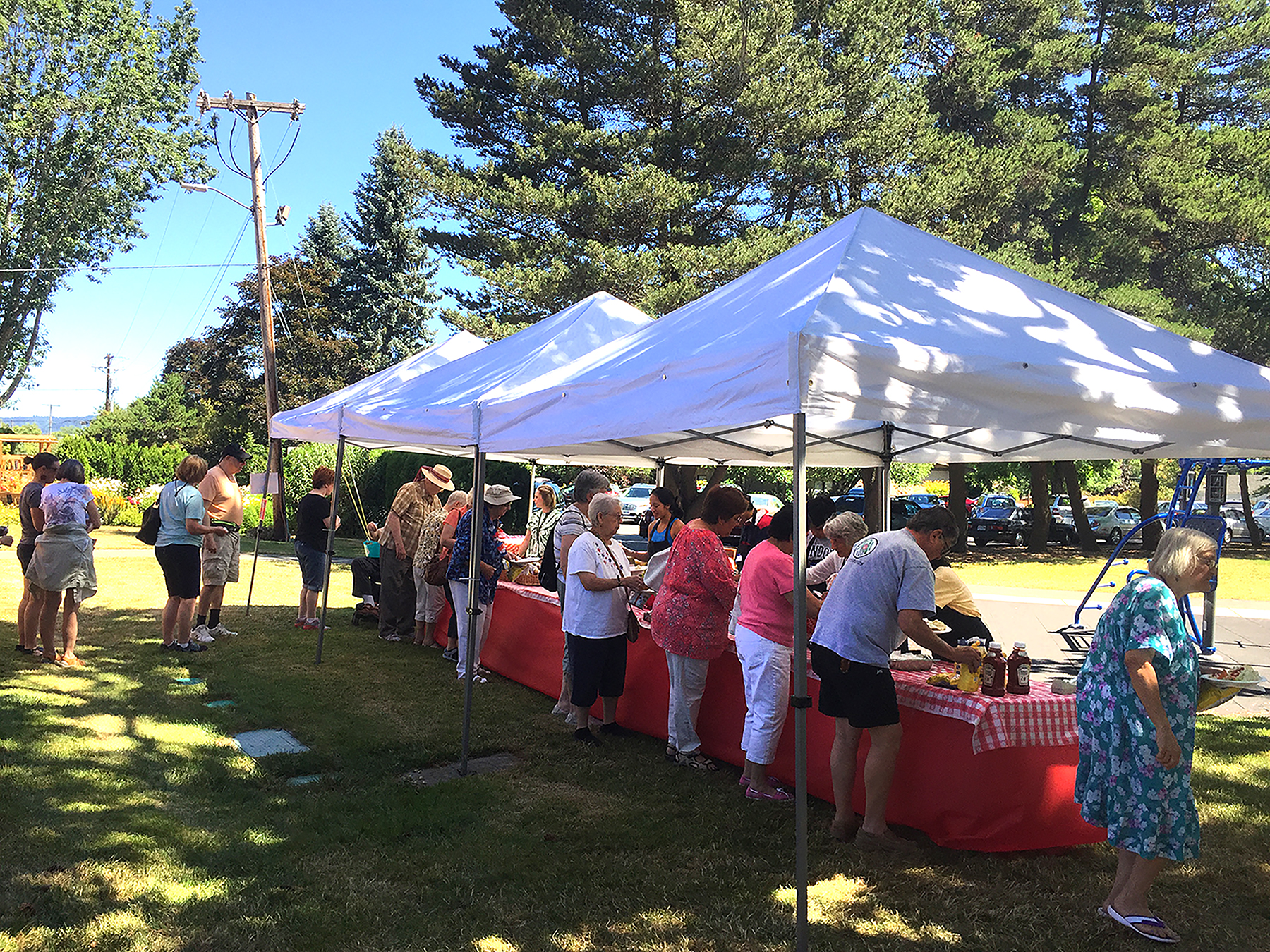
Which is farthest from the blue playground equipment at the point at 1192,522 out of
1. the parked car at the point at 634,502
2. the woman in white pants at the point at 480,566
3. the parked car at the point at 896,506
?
the parked car at the point at 634,502

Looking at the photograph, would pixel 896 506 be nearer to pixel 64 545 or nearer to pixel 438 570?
Answer: pixel 438 570

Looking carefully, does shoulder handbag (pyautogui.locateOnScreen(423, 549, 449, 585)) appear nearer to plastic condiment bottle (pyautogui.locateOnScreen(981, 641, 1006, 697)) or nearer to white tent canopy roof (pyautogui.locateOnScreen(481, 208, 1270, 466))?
white tent canopy roof (pyautogui.locateOnScreen(481, 208, 1270, 466))

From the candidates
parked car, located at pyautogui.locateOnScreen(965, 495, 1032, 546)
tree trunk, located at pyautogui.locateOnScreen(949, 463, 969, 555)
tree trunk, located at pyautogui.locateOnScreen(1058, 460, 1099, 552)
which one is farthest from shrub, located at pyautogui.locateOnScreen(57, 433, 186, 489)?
tree trunk, located at pyautogui.locateOnScreen(1058, 460, 1099, 552)

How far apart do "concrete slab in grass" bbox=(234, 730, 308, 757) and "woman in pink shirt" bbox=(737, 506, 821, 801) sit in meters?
2.84

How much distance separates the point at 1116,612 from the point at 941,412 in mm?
1003

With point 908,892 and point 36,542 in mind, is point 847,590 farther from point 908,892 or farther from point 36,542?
point 36,542

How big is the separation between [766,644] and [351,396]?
258 inches

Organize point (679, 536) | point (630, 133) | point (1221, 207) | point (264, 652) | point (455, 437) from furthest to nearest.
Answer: point (1221, 207), point (630, 133), point (264, 652), point (455, 437), point (679, 536)

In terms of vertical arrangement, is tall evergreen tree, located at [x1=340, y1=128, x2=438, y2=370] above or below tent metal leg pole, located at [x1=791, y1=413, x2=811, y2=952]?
above

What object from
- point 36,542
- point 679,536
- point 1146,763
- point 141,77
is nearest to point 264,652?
point 36,542

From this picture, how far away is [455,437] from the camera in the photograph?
605cm

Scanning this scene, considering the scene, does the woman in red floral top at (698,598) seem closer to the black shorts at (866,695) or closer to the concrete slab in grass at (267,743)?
the black shorts at (866,695)

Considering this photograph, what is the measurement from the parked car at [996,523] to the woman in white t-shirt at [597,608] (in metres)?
23.4

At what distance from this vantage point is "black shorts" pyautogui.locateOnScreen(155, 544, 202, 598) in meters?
7.77
